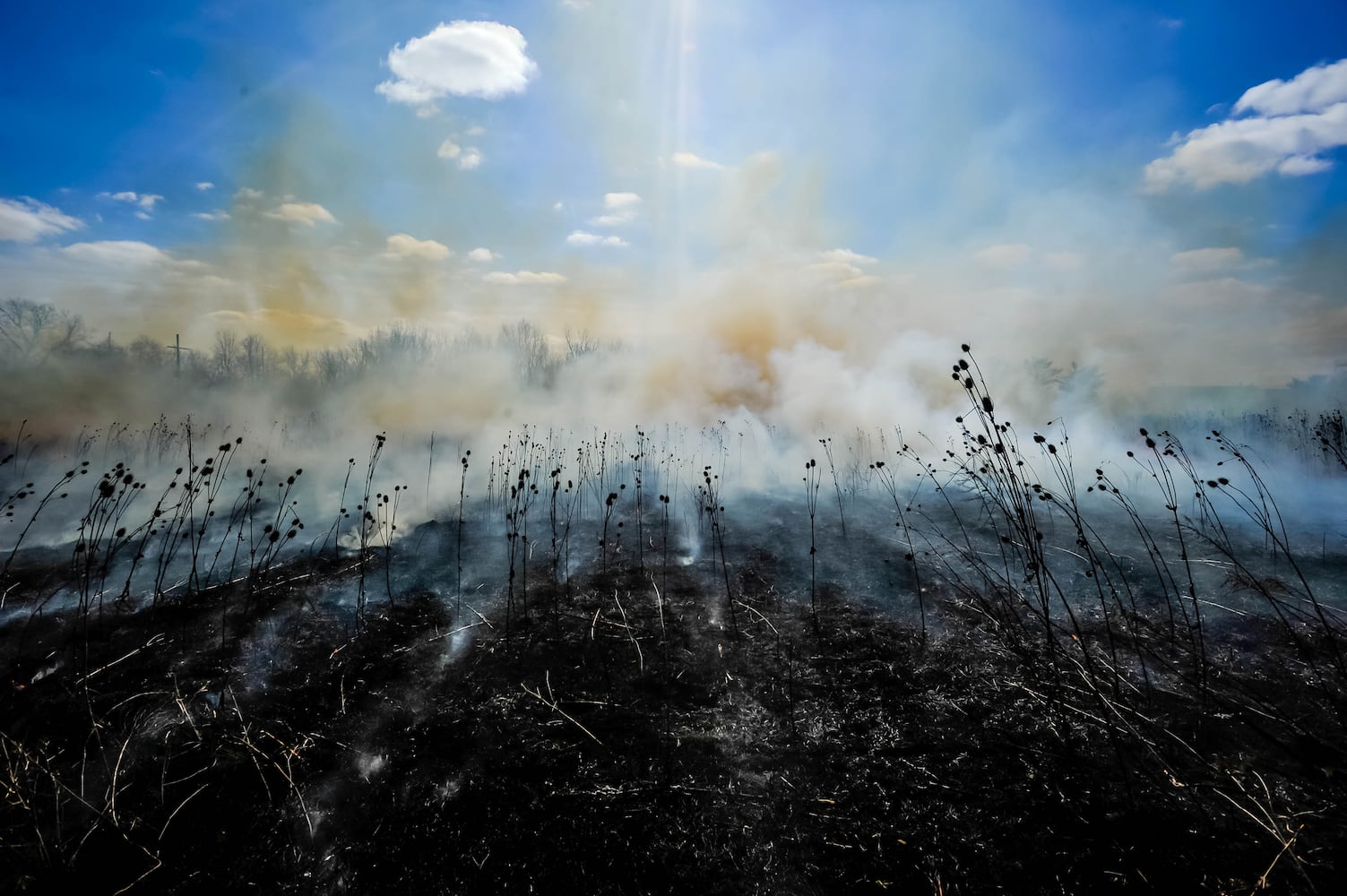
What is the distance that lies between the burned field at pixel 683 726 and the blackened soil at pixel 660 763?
2 cm

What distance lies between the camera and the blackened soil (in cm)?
296

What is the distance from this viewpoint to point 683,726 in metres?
4.22

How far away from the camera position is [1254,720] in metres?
3.95

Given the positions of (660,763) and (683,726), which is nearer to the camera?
(660,763)

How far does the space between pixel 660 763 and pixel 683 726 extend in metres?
0.47

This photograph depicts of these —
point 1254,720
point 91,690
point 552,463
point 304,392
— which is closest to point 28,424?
point 304,392

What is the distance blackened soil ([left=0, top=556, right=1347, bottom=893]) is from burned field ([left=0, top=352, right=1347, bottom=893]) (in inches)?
0.9

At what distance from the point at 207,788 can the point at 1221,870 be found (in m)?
6.14

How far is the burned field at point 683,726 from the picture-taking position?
3014mm

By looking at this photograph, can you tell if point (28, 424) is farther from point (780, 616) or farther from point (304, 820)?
point (780, 616)

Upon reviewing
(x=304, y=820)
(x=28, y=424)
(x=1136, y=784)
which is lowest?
(x=304, y=820)

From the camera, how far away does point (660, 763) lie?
12.4 ft

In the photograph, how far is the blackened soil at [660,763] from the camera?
2963mm

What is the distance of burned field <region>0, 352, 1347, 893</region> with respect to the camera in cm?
301
